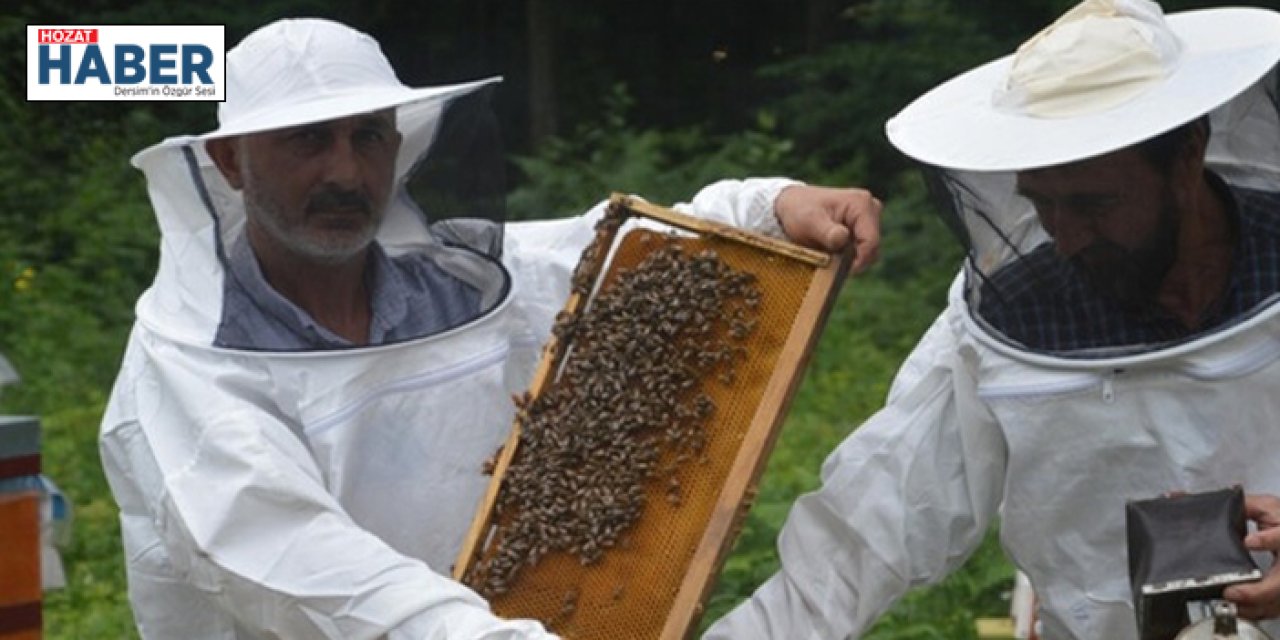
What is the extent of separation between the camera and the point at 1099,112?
332cm

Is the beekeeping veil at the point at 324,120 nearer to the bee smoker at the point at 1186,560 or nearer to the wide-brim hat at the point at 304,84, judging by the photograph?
the wide-brim hat at the point at 304,84

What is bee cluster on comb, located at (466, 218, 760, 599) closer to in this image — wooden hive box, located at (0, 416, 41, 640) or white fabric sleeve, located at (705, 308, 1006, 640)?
white fabric sleeve, located at (705, 308, 1006, 640)

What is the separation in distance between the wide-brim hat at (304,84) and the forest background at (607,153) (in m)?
1.81

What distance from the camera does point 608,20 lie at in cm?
1534

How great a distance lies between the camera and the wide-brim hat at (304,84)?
3.65 meters

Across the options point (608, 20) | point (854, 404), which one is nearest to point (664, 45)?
point (608, 20)

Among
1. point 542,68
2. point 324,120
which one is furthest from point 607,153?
point 324,120

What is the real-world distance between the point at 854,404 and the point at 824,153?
424cm

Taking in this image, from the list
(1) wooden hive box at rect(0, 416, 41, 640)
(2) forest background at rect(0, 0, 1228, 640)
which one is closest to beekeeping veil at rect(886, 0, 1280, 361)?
(1) wooden hive box at rect(0, 416, 41, 640)

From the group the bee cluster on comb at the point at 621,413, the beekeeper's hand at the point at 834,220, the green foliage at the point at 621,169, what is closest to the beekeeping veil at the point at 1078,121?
the beekeeper's hand at the point at 834,220

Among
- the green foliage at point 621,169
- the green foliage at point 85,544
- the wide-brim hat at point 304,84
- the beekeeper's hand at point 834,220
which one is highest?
the wide-brim hat at point 304,84

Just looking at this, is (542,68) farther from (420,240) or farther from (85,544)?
(420,240)

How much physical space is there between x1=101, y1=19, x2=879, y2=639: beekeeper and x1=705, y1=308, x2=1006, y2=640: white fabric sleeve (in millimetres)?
365

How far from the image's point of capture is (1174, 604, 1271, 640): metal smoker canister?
295 cm
